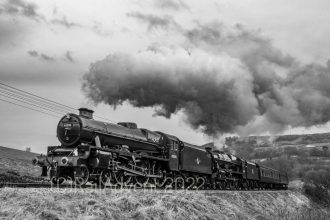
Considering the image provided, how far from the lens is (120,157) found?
1507cm

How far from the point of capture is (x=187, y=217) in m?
10.3

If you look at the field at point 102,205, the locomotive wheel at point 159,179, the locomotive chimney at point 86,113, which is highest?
the locomotive chimney at point 86,113

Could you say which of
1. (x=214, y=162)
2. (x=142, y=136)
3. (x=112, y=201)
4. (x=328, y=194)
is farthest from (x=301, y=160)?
(x=112, y=201)

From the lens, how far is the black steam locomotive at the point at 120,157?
13.5 metres

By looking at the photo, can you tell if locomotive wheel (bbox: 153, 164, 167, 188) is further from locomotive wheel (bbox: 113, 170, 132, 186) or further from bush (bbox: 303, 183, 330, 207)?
bush (bbox: 303, 183, 330, 207)

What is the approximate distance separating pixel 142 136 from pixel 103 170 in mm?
4111

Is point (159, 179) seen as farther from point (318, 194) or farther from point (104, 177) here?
point (318, 194)

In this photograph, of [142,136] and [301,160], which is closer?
[142,136]

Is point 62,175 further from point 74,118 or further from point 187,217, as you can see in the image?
point 187,217

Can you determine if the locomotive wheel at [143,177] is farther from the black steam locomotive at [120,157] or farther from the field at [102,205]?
the field at [102,205]

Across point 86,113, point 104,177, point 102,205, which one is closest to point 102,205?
point 102,205

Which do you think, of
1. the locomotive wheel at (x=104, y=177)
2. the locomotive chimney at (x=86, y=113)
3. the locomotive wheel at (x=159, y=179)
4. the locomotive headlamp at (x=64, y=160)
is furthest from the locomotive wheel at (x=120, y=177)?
the locomotive chimney at (x=86, y=113)

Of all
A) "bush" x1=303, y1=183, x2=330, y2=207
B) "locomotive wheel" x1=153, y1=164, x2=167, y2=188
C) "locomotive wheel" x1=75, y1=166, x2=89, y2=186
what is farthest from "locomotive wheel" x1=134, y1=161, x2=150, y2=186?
"bush" x1=303, y1=183, x2=330, y2=207

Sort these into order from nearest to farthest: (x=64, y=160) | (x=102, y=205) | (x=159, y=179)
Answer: (x=102, y=205) → (x=64, y=160) → (x=159, y=179)
